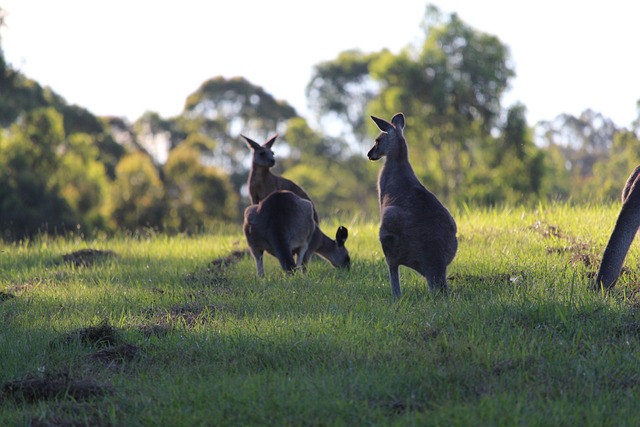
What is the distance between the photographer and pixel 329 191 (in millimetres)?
57531

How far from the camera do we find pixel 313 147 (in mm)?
56188

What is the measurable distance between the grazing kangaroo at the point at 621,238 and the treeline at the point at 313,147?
17289 mm

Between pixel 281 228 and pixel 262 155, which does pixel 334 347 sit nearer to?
pixel 281 228

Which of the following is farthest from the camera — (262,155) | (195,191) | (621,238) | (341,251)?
(195,191)

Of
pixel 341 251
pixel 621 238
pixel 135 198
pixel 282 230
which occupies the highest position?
pixel 621 238

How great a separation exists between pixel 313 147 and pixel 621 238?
49257 millimetres

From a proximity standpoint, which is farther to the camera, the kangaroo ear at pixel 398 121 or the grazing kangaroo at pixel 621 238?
the kangaroo ear at pixel 398 121

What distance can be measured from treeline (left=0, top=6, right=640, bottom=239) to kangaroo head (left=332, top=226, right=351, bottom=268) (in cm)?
1487

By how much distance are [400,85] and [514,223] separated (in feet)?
118

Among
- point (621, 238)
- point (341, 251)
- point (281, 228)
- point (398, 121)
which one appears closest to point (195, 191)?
point (341, 251)

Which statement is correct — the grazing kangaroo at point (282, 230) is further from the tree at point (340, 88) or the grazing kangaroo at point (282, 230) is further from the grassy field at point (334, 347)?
the tree at point (340, 88)

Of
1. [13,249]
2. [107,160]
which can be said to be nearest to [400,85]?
[107,160]

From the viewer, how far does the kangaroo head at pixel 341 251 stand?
11.1 metres

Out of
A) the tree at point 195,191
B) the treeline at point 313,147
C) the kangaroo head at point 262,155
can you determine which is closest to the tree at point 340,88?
the treeline at point 313,147
